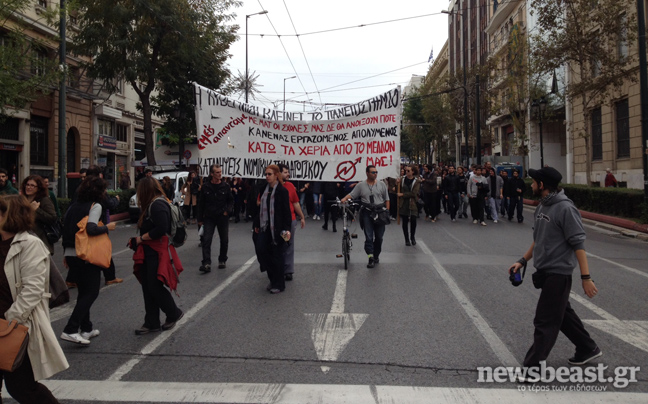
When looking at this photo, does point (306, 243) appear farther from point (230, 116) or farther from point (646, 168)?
point (646, 168)

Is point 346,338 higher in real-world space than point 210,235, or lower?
lower

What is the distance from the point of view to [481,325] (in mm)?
5688

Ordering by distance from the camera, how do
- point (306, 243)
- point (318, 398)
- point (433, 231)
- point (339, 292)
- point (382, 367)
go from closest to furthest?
point (318, 398)
point (382, 367)
point (339, 292)
point (306, 243)
point (433, 231)

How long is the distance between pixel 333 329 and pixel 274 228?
7.18ft

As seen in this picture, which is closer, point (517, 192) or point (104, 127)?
point (517, 192)

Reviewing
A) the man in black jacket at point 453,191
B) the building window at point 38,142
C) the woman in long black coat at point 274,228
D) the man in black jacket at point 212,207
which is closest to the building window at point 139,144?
the building window at point 38,142

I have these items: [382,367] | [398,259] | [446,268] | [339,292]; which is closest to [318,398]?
[382,367]

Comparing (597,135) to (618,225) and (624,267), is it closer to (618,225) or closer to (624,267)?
(618,225)

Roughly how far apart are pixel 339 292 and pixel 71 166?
2743 centimetres

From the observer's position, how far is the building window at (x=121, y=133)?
3597cm

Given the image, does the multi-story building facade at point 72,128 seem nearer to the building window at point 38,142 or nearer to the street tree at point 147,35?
the building window at point 38,142

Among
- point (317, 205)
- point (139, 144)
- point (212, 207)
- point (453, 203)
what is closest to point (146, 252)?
point (212, 207)

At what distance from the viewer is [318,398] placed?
3865 millimetres

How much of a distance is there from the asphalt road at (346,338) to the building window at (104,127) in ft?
87.2
